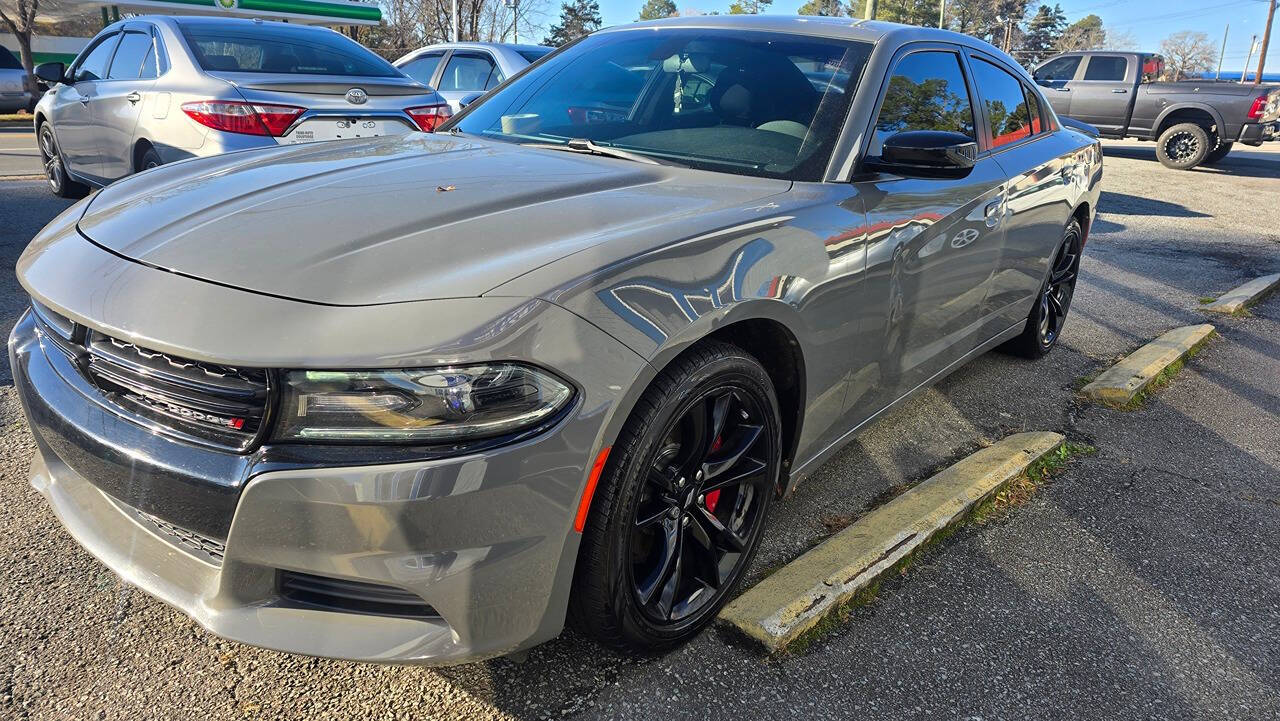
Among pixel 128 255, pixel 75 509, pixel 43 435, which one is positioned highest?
pixel 128 255

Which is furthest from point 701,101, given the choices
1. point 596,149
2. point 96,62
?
point 96,62

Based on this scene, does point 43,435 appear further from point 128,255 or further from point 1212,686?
point 1212,686

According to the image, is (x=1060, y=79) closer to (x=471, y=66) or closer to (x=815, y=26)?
(x=471, y=66)

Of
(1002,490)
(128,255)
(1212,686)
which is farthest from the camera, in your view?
(1002,490)

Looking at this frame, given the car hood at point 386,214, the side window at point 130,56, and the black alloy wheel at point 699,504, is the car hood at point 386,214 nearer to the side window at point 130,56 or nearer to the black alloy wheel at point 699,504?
the black alloy wheel at point 699,504

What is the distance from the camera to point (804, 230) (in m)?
2.32

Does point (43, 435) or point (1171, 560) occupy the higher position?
point (43, 435)

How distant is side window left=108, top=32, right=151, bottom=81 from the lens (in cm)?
602

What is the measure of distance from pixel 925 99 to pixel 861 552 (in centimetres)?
170

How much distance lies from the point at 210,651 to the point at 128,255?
0.95 m

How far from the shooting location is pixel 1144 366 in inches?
176

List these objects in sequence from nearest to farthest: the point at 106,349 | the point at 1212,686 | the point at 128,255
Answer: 1. the point at 106,349
2. the point at 128,255
3. the point at 1212,686

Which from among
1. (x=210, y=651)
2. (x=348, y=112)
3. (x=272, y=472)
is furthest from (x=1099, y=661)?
(x=348, y=112)

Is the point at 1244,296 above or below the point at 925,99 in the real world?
below
